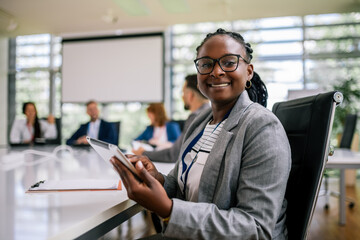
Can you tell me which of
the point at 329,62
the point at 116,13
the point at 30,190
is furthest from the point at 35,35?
the point at 30,190

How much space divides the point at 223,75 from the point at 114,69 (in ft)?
20.1

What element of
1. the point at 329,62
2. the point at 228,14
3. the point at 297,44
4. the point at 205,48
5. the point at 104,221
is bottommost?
the point at 104,221

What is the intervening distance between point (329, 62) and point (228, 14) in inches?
84.8

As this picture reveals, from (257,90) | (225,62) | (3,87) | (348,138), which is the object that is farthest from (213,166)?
(3,87)

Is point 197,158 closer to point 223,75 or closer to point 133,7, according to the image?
point 223,75

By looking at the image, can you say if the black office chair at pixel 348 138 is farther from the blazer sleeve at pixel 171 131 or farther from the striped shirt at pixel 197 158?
the striped shirt at pixel 197 158

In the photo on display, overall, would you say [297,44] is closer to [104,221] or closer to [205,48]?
[205,48]

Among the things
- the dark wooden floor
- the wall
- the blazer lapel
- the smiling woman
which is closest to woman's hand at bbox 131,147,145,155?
the dark wooden floor

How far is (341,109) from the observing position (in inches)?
197

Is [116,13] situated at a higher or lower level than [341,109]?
higher

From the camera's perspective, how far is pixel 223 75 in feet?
3.23

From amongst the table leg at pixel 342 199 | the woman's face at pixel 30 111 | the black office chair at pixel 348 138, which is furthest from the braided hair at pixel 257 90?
the woman's face at pixel 30 111

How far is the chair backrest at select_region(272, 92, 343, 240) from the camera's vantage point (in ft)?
2.81

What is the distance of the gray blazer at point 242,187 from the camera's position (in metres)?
0.75
